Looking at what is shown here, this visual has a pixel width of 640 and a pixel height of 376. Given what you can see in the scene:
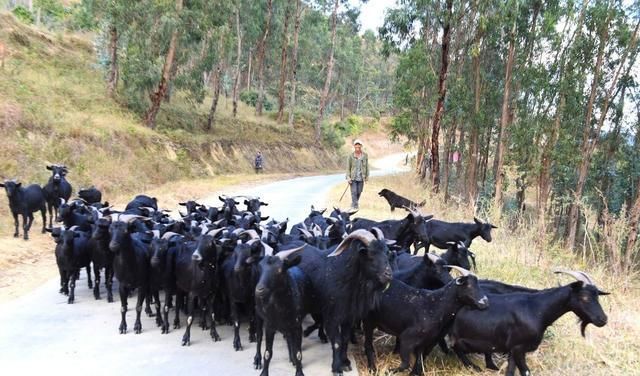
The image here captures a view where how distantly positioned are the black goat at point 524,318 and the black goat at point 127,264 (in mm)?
4095

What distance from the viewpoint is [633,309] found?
780 centimetres

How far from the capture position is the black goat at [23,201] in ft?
37.7

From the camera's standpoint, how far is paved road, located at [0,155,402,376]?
5520 millimetres

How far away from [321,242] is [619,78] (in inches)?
915

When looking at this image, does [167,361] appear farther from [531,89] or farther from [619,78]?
[619,78]

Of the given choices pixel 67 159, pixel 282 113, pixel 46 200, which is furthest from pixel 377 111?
pixel 46 200

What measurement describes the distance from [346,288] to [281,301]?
2.43 ft

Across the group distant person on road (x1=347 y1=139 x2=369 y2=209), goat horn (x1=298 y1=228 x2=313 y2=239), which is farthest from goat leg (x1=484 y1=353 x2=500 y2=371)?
distant person on road (x1=347 y1=139 x2=369 y2=209)

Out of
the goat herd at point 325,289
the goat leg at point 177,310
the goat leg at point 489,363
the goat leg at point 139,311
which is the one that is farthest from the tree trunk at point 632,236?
the goat leg at point 139,311

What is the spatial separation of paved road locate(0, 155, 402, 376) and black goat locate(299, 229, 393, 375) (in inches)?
15.9

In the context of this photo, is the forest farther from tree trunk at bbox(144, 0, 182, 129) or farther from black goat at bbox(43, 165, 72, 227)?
black goat at bbox(43, 165, 72, 227)

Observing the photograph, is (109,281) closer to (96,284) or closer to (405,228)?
(96,284)

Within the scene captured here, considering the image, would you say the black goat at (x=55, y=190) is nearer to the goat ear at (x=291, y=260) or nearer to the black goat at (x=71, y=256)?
the black goat at (x=71, y=256)

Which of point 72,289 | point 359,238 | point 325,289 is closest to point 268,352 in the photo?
point 325,289
